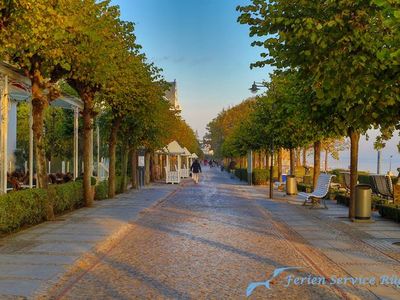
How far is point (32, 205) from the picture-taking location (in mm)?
13547

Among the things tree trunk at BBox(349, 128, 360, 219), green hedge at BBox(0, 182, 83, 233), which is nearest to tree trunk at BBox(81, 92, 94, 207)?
green hedge at BBox(0, 182, 83, 233)

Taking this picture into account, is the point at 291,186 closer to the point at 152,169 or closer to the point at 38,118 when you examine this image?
the point at 38,118

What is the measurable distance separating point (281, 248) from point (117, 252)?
10.3 feet

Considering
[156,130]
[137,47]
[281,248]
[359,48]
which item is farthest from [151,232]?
[156,130]

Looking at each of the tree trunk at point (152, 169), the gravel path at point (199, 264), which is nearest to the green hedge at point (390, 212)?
the gravel path at point (199, 264)

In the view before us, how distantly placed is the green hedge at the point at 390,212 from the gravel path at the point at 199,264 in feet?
10.2

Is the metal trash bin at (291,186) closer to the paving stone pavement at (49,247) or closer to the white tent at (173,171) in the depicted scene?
the paving stone pavement at (49,247)

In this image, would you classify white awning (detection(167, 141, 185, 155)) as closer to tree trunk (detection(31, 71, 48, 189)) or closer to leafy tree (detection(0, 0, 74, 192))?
leafy tree (detection(0, 0, 74, 192))

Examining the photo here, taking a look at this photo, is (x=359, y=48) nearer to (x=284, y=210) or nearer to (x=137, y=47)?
→ (x=284, y=210)

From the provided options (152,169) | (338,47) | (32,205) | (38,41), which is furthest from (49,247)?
(152,169)

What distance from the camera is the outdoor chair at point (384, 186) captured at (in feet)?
63.9

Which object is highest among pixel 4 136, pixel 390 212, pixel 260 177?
pixel 4 136

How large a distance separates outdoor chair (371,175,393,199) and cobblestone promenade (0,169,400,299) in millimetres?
4365

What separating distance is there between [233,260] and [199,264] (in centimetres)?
70
